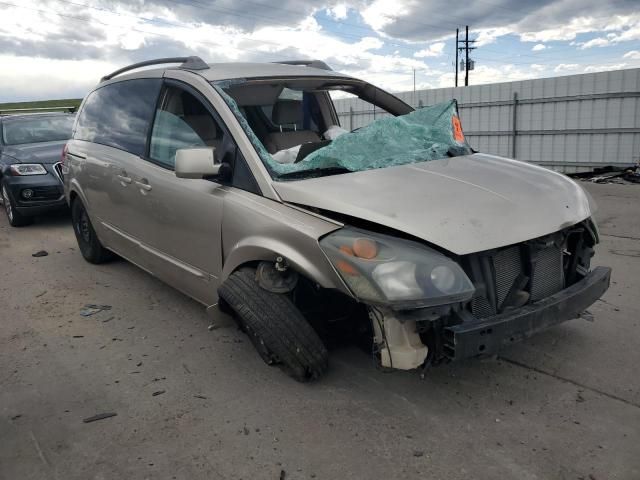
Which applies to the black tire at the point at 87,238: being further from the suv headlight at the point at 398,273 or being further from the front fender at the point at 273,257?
the suv headlight at the point at 398,273

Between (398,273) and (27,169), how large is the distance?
7.09 m

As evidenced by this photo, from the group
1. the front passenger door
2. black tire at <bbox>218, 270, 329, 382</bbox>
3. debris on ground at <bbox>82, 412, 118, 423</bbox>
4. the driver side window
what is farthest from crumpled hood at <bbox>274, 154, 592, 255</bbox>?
debris on ground at <bbox>82, 412, 118, 423</bbox>

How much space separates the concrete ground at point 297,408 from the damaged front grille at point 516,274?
514mm

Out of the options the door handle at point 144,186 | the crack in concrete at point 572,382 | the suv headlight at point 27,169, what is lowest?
the crack in concrete at point 572,382

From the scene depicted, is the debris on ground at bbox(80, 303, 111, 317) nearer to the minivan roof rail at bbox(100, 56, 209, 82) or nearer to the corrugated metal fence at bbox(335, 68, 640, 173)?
the minivan roof rail at bbox(100, 56, 209, 82)

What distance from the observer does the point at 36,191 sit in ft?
25.0

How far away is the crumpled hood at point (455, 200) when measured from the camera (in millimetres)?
2500

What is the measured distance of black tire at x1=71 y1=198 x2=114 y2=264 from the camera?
5410mm

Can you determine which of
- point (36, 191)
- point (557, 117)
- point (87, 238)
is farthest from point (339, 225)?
point (557, 117)

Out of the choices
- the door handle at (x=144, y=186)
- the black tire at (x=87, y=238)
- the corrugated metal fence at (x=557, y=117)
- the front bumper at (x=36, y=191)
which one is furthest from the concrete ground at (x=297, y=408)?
the corrugated metal fence at (x=557, y=117)

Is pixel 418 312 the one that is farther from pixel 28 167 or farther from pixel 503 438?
pixel 28 167

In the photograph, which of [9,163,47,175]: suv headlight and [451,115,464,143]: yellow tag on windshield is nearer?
[451,115,464,143]: yellow tag on windshield

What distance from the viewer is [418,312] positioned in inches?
92.0

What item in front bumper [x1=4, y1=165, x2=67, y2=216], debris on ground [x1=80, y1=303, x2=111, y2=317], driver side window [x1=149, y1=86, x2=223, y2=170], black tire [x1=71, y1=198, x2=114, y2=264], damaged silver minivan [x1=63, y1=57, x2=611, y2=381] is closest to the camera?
damaged silver minivan [x1=63, y1=57, x2=611, y2=381]
